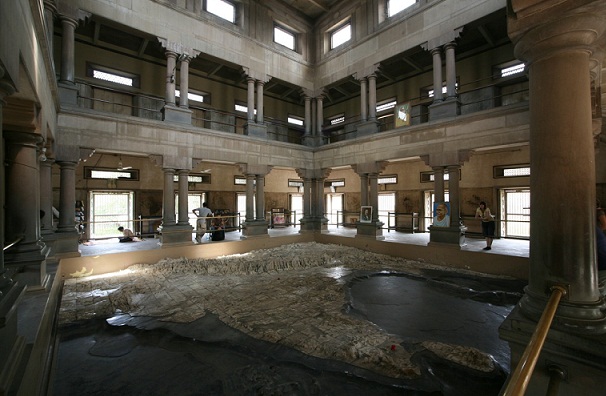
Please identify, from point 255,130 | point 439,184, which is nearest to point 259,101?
point 255,130

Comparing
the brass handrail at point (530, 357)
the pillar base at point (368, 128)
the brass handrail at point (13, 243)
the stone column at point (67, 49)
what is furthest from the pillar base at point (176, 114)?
the brass handrail at point (530, 357)

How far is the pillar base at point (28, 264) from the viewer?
16.0 feet

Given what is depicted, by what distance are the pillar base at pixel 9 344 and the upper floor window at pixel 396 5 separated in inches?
551

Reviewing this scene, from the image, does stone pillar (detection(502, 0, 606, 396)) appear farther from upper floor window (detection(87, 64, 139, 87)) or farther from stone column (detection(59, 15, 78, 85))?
upper floor window (detection(87, 64, 139, 87))

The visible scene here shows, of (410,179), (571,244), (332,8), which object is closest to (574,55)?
(571,244)

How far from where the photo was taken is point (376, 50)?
12312 millimetres

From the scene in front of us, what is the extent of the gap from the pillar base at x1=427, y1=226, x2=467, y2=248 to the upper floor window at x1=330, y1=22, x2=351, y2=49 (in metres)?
9.94

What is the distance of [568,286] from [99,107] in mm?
14627

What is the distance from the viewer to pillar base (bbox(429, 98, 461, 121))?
988 centimetres

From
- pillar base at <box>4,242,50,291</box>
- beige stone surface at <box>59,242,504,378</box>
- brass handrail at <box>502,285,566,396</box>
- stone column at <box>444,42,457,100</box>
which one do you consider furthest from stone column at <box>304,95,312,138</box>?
brass handrail at <box>502,285,566,396</box>

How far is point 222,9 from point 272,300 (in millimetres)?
12297

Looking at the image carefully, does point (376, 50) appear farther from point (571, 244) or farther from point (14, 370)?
point (14, 370)

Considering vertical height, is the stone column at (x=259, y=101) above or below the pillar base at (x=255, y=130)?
above

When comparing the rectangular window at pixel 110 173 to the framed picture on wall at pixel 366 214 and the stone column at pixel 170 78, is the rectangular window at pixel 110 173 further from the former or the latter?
the framed picture on wall at pixel 366 214
